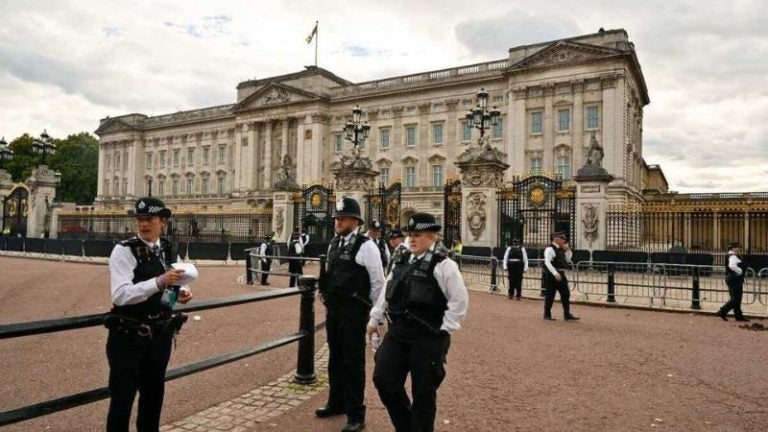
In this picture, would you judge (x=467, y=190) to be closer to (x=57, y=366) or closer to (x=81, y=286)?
(x=81, y=286)

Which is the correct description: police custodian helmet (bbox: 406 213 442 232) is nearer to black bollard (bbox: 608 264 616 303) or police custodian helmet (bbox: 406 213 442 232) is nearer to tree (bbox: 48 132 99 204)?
black bollard (bbox: 608 264 616 303)

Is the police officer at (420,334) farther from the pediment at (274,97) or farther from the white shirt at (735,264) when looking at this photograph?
the pediment at (274,97)

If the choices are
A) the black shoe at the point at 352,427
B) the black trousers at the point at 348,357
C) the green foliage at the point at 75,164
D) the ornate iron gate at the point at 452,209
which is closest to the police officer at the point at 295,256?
the ornate iron gate at the point at 452,209

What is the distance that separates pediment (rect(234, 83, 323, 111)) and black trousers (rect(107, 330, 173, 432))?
193 feet

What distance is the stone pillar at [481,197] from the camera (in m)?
19.4

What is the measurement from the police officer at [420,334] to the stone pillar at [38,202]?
40.6 meters

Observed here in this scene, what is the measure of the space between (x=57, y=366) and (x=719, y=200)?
1675 inches

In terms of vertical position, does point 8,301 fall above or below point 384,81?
below

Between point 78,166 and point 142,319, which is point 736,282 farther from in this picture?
point 78,166

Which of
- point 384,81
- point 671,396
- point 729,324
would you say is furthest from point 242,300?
point 384,81

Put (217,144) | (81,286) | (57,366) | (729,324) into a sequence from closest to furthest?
1. (57,366)
2. (729,324)
3. (81,286)
4. (217,144)

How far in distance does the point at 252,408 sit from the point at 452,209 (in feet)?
59.3

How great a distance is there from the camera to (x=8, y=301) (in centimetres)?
1204

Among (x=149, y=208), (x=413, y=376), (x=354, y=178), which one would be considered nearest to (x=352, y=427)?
(x=413, y=376)
